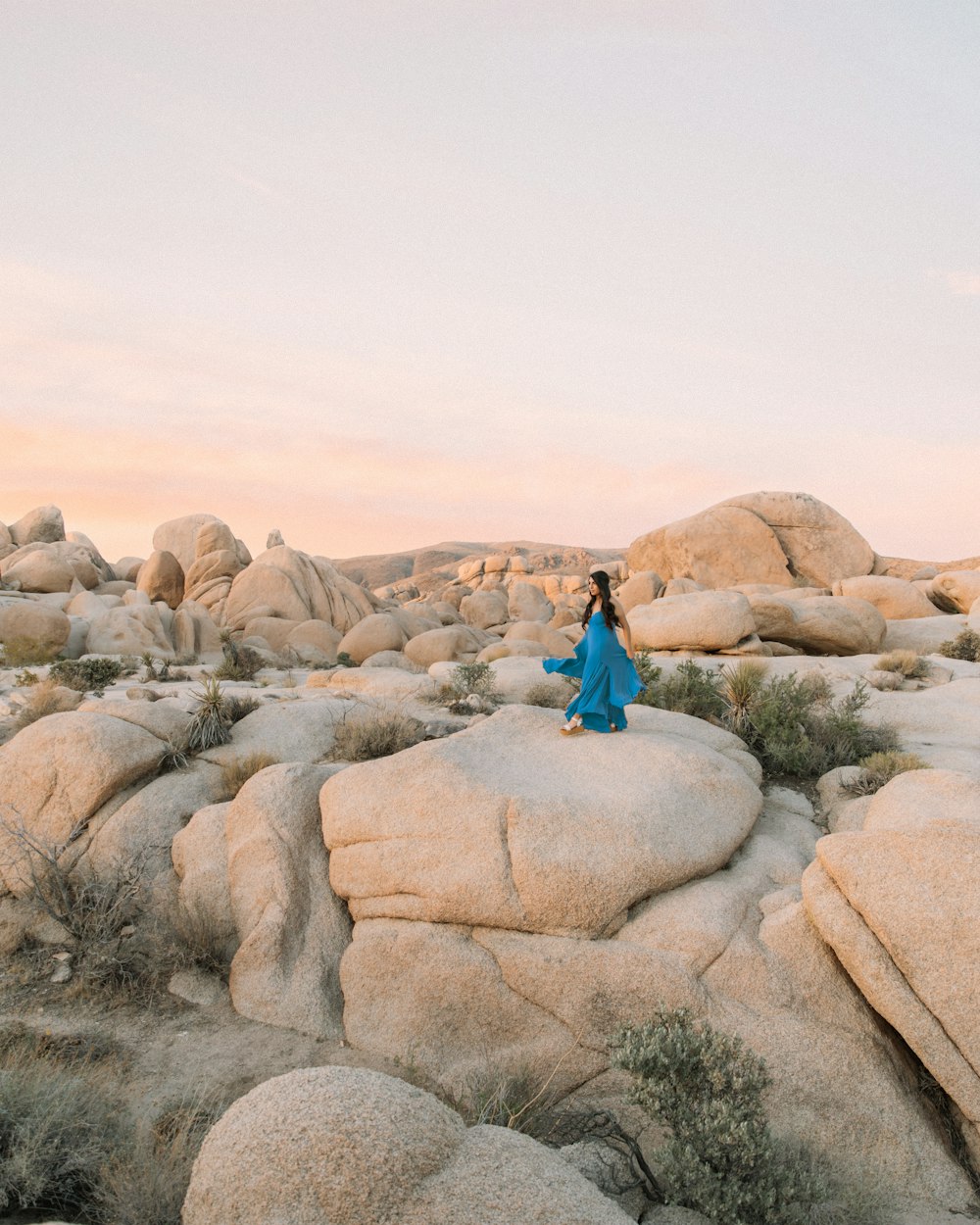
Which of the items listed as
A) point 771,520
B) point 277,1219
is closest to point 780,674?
point 277,1219

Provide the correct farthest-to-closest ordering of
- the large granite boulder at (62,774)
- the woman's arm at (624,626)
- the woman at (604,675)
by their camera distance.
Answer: the woman's arm at (624,626) < the woman at (604,675) < the large granite boulder at (62,774)

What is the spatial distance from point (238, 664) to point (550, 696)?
9.98 m

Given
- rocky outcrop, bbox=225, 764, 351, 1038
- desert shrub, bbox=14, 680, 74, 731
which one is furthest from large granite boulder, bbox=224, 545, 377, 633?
rocky outcrop, bbox=225, 764, 351, 1038

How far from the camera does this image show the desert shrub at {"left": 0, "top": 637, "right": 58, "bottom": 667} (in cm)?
2106

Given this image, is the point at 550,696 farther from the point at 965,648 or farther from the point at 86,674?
the point at 965,648

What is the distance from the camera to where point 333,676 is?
16344 mm

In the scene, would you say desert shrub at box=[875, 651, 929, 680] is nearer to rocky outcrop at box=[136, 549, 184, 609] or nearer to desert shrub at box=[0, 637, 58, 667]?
desert shrub at box=[0, 637, 58, 667]

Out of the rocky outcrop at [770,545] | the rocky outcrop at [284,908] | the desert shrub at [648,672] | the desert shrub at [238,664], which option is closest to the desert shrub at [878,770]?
the desert shrub at [648,672]

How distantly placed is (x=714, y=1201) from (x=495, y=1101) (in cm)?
158

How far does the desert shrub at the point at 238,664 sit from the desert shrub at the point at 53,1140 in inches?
520

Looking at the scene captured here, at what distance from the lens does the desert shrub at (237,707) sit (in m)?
11.4

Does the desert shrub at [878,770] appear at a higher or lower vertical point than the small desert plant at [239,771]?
higher

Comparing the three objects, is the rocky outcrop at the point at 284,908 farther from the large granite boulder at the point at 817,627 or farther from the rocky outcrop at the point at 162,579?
the rocky outcrop at the point at 162,579

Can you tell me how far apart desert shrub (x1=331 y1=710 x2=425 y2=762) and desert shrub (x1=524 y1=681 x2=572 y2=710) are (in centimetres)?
274
